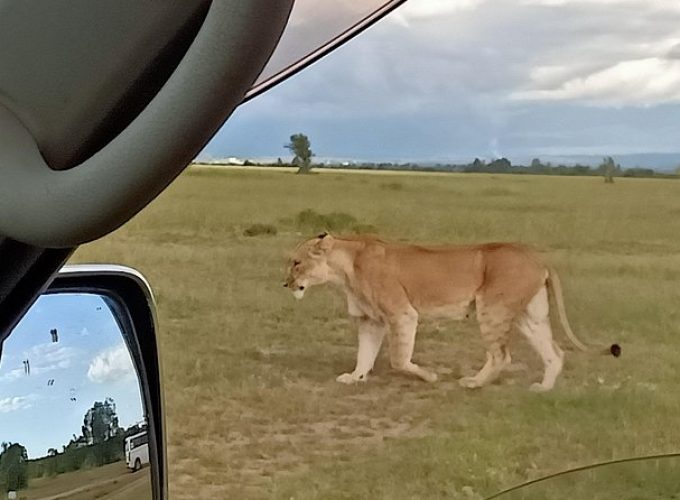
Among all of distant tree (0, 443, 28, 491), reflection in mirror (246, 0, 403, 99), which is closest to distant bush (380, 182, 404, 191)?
reflection in mirror (246, 0, 403, 99)

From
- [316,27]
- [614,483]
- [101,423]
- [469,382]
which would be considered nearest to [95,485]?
[101,423]

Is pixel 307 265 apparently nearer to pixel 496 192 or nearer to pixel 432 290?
pixel 432 290

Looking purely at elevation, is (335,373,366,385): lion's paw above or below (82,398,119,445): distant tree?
below

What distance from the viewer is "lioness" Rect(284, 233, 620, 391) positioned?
1854 mm

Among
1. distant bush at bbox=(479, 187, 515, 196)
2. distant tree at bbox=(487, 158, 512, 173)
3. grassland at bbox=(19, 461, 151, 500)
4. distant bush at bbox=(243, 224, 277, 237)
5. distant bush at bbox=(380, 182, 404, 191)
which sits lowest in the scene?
grassland at bbox=(19, 461, 151, 500)

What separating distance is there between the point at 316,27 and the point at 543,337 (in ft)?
4.52

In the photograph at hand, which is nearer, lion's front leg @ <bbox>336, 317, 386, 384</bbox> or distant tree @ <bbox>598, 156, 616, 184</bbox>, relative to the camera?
distant tree @ <bbox>598, 156, 616, 184</bbox>

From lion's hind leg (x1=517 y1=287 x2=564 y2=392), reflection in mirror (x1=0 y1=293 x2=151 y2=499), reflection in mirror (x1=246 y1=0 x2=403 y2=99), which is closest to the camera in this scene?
reflection in mirror (x1=246 y1=0 x2=403 y2=99)

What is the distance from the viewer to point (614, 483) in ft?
5.33

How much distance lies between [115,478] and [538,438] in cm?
136

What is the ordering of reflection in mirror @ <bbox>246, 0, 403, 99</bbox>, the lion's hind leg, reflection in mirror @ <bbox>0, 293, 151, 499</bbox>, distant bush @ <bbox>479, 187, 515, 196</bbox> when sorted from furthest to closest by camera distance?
the lion's hind leg → distant bush @ <bbox>479, 187, 515, 196</bbox> → reflection in mirror @ <bbox>0, 293, 151, 499</bbox> → reflection in mirror @ <bbox>246, 0, 403, 99</bbox>

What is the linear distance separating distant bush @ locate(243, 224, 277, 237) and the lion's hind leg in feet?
1.69

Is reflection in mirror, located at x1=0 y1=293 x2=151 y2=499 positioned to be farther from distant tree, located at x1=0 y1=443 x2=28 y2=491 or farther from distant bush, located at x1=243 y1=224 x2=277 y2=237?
distant bush, located at x1=243 y1=224 x2=277 y2=237

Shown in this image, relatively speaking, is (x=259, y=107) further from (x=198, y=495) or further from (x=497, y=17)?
(x=198, y=495)
